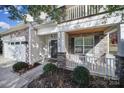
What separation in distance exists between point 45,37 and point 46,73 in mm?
4989

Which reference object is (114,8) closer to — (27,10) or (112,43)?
(27,10)

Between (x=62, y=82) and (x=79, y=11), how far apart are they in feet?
13.1

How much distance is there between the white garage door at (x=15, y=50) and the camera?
13508 millimetres

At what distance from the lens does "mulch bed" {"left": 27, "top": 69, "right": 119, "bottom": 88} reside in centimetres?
653

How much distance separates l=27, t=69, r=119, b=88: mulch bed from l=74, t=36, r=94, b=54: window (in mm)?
2391

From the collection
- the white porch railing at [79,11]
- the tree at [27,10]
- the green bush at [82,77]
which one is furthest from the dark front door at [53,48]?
the green bush at [82,77]

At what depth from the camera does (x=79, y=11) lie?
8.76 m

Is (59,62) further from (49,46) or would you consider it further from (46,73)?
(49,46)

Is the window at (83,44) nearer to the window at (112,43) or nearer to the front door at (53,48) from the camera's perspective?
the window at (112,43)

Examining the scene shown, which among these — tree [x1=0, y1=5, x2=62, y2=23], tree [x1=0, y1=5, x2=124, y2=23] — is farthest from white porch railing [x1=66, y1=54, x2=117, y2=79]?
tree [x1=0, y1=5, x2=62, y2=23]

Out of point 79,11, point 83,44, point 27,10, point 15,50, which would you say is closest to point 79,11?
point 79,11

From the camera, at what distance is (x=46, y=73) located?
8.34 metres
